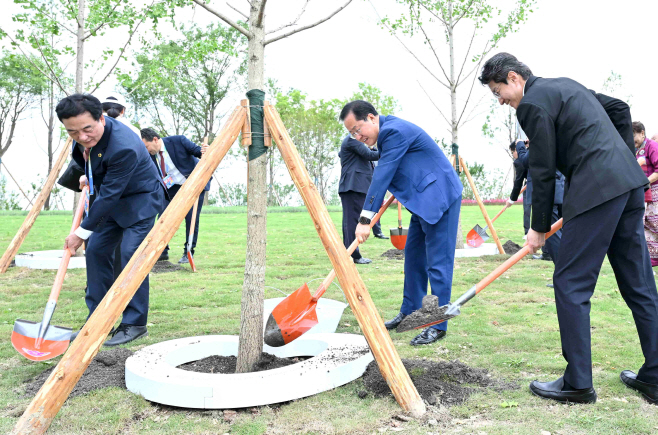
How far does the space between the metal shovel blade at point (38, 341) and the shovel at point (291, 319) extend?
138 centimetres

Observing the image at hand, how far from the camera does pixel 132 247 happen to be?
4348mm

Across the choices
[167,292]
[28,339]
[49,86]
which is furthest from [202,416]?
[49,86]

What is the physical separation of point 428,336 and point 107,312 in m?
2.49

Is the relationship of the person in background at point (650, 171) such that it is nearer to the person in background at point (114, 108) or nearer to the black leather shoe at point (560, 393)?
the black leather shoe at point (560, 393)

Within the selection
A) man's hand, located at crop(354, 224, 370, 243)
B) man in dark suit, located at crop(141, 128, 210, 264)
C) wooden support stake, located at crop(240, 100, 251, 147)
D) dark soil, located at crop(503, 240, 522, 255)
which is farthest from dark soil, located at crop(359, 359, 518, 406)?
dark soil, located at crop(503, 240, 522, 255)

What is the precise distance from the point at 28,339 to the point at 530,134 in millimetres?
3530

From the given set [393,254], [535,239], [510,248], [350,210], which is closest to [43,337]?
[535,239]

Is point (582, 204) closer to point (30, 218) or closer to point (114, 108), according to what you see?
point (114, 108)

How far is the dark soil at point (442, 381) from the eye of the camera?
307 cm

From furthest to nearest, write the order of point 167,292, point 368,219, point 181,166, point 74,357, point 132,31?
point 132,31 → point 181,166 → point 167,292 → point 368,219 → point 74,357

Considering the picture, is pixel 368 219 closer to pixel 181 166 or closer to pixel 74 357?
pixel 74 357

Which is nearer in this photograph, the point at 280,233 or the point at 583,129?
the point at 583,129

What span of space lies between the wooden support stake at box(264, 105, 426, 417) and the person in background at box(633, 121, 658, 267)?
17.0ft

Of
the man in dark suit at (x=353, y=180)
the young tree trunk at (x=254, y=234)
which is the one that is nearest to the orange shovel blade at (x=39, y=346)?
the young tree trunk at (x=254, y=234)
